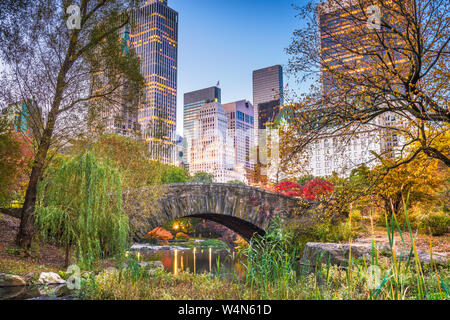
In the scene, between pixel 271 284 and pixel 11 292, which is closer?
pixel 271 284

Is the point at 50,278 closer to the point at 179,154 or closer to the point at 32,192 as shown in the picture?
the point at 32,192

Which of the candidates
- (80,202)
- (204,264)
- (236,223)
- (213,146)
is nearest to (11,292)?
(80,202)

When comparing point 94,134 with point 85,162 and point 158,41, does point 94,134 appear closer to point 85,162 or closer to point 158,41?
point 85,162

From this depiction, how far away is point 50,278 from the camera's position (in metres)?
6.69

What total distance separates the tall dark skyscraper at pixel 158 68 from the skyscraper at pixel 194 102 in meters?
57.8

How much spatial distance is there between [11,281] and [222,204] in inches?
278

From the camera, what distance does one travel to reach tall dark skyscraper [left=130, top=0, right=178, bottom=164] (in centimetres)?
1038

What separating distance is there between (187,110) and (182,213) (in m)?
88.4

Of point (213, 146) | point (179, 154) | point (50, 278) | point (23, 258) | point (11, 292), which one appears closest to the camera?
point (11, 292)

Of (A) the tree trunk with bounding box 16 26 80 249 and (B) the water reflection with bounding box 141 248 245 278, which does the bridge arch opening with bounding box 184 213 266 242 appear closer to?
(B) the water reflection with bounding box 141 248 245 278

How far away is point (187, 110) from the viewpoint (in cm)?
9756

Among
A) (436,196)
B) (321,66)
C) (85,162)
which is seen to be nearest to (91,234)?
(85,162)

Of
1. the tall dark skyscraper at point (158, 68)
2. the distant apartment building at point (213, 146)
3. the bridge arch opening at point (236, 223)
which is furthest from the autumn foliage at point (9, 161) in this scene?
the distant apartment building at point (213, 146)

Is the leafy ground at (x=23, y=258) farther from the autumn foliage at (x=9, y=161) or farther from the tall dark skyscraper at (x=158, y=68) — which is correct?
the tall dark skyscraper at (x=158, y=68)
